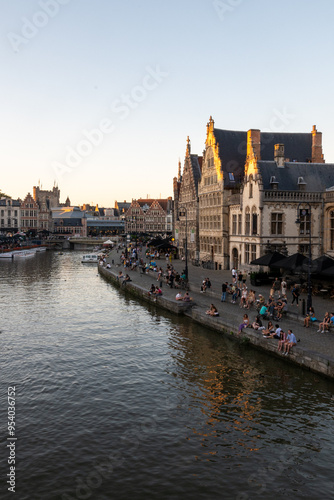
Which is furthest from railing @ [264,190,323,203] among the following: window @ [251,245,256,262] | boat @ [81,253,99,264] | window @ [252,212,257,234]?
boat @ [81,253,99,264]

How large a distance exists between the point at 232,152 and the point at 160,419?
41355 mm

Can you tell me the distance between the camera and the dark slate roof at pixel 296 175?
4103cm

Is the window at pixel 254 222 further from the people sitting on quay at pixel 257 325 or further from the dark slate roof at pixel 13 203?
the dark slate roof at pixel 13 203

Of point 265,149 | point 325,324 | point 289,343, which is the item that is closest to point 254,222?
point 265,149

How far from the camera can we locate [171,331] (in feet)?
90.4

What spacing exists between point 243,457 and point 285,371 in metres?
7.49

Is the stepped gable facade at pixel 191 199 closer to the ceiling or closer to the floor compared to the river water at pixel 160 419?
closer to the ceiling

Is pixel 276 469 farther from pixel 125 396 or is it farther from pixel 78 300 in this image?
pixel 78 300

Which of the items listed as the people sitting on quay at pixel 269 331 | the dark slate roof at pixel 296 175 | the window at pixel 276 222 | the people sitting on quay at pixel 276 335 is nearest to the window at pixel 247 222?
the window at pixel 276 222

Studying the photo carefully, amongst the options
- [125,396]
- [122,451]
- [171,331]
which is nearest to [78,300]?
[171,331]

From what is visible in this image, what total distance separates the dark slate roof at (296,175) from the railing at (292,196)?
3.15 feet

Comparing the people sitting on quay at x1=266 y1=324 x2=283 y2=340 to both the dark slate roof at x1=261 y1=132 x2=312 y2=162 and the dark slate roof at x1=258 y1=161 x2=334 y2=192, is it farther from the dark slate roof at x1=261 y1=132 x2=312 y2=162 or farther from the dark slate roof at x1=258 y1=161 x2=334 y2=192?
the dark slate roof at x1=261 y1=132 x2=312 y2=162

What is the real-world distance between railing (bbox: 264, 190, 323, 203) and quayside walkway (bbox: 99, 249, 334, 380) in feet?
29.0

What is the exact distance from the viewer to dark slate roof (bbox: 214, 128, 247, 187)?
50375 millimetres
